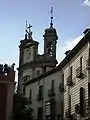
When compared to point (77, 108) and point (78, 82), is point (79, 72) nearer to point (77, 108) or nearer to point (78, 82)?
point (78, 82)

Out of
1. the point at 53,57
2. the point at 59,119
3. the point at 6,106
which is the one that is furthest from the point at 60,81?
the point at 53,57

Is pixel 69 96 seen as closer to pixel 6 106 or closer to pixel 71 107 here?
pixel 71 107

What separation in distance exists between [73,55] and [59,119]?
675 cm

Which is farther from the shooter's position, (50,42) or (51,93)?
(50,42)

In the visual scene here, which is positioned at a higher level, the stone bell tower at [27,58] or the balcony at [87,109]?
the stone bell tower at [27,58]

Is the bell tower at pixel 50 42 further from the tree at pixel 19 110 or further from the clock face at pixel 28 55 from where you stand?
the tree at pixel 19 110

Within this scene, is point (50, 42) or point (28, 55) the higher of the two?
point (50, 42)

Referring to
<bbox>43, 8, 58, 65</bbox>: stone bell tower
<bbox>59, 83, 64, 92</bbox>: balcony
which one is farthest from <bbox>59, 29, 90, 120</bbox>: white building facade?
<bbox>43, 8, 58, 65</bbox>: stone bell tower

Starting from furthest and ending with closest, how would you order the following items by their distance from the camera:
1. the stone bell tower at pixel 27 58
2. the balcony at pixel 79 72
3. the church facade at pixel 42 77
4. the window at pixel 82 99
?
the stone bell tower at pixel 27 58 → the church facade at pixel 42 77 → the balcony at pixel 79 72 → the window at pixel 82 99

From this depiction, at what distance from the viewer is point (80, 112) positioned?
2844cm

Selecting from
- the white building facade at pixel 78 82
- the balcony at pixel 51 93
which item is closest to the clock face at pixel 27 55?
the balcony at pixel 51 93

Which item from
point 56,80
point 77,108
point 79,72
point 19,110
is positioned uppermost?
point 56,80

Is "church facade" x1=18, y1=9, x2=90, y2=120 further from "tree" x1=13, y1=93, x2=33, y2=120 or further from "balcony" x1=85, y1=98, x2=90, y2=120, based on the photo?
"tree" x1=13, y1=93, x2=33, y2=120

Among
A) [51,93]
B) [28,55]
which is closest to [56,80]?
[51,93]
